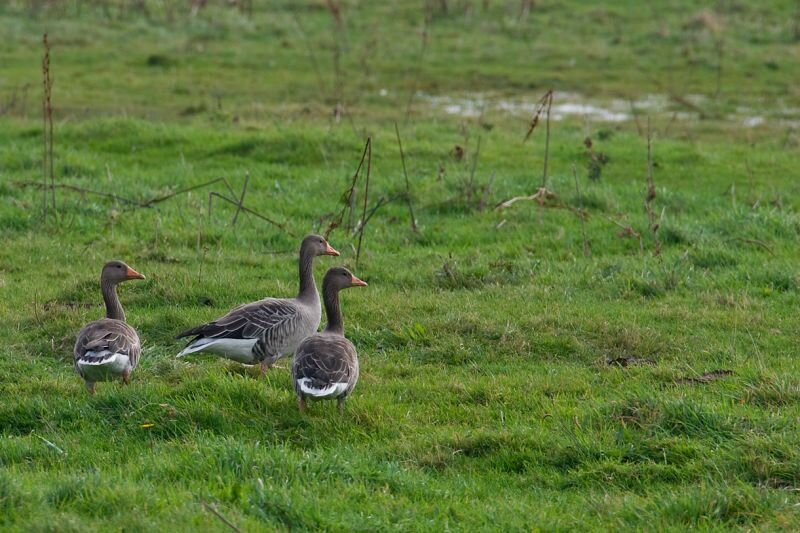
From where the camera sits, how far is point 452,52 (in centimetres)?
3075

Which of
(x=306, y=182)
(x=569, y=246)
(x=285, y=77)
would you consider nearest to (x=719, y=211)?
(x=569, y=246)

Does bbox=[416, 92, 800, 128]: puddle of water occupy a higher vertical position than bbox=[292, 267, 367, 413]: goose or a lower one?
lower

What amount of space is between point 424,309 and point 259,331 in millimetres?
2146

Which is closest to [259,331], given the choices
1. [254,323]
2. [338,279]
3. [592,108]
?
[254,323]

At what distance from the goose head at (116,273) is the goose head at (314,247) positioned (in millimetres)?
1410

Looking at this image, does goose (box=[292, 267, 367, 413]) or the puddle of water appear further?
the puddle of water

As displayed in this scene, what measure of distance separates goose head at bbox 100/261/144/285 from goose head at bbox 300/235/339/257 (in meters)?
1.41

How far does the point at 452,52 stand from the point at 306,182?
16.0m

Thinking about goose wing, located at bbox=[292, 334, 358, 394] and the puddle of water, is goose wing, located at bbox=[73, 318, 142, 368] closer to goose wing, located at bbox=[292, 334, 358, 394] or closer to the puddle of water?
goose wing, located at bbox=[292, 334, 358, 394]

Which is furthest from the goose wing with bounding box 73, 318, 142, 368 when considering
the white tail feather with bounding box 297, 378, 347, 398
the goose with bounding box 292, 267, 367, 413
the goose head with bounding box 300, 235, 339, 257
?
the goose head with bounding box 300, 235, 339, 257

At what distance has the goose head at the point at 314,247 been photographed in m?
10.1

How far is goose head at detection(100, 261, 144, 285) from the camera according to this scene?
381 inches

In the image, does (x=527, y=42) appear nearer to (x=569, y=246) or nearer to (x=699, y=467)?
(x=569, y=246)

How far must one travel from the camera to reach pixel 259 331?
8891mm
